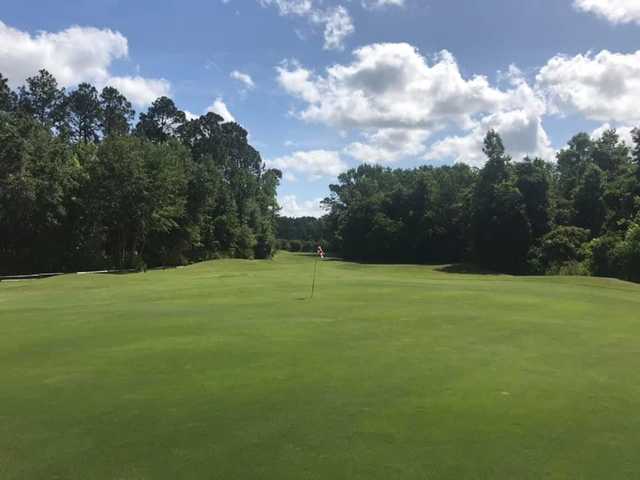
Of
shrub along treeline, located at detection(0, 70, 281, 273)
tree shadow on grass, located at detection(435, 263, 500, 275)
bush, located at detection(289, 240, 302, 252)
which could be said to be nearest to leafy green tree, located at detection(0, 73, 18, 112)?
shrub along treeline, located at detection(0, 70, 281, 273)

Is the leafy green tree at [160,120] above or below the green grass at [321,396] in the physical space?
above

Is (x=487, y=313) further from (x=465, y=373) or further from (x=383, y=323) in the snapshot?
(x=465, y=373)

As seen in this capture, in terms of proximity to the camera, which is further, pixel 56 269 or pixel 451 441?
pixel 56 269

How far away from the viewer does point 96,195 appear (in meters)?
48.6

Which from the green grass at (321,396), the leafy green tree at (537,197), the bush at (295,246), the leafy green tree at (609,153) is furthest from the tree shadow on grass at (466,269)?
the bush at (295,246)

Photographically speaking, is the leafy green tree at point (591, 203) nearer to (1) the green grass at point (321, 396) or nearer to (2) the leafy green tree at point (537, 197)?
(2) the leafy green tree at point (537, 197)

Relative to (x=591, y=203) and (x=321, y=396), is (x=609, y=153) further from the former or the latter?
(x=321, y=396)

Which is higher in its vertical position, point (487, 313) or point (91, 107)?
point (91, 107)

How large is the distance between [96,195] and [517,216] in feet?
131

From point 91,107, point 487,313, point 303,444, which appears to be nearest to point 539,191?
point 487,313

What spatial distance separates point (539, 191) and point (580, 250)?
28.0 feet

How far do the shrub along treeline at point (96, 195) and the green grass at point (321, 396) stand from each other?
107 feet

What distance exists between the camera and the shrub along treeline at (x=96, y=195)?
4381 centimetres

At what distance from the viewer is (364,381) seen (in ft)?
27.2
